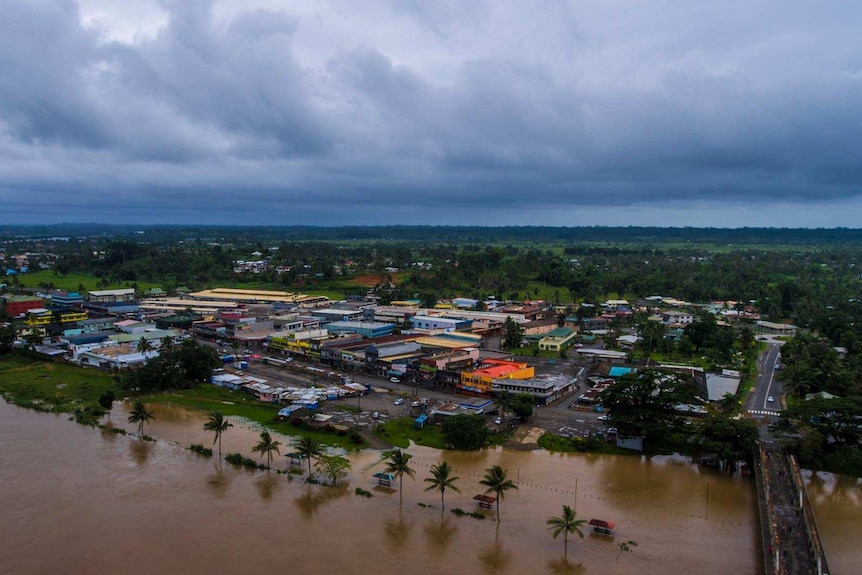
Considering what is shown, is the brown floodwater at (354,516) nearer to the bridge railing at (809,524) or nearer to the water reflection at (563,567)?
the water reflection at (563,567)

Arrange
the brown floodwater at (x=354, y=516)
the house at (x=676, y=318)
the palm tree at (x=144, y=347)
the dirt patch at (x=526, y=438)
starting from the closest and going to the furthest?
the brown floodwater at (x=354, y=516), the dirt patch at (x=526, y=438), the palm tree at (x=144, y=347), the house at (x=676, y=318)

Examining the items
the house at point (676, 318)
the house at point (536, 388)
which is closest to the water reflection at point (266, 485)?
the house at point (536, 388)

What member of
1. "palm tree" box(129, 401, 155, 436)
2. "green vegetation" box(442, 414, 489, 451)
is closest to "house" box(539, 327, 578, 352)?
"green vegetation" box(442, 414, 489, 451)

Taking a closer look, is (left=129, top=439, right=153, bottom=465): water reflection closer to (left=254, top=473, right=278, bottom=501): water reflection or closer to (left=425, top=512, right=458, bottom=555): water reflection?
(left=254, top=473, right=278, bottom=501): water reflection

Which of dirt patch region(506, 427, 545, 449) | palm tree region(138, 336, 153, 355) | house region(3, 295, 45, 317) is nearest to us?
dirt patch region(506, 427, 545, 449)

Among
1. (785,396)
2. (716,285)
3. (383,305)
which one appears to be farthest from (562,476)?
(716,285)

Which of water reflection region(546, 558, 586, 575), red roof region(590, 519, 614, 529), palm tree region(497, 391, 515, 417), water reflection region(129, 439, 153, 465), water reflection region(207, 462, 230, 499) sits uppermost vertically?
palm tree region(497, 391, 515, 417)
